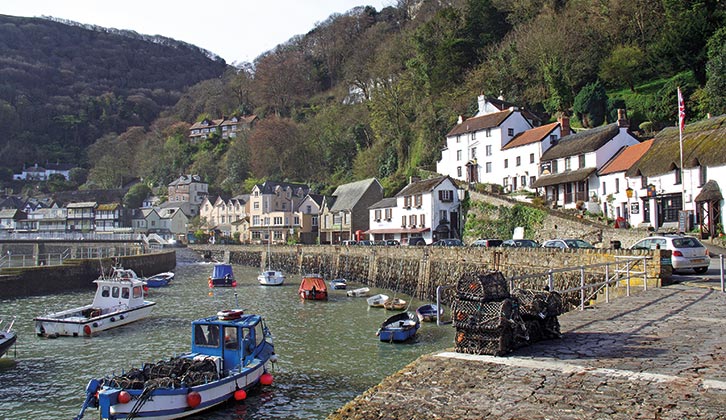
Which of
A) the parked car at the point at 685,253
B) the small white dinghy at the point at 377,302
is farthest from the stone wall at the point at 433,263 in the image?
the small white dinghy at the point at 377,302

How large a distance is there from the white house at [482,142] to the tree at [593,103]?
611 centimetres

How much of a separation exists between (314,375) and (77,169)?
144 m

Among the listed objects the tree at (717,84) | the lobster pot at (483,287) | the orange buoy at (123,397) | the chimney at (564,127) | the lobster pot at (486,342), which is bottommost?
the orange buoy at (123,397)

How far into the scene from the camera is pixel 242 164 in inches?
4660

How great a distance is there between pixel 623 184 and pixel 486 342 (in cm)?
3656

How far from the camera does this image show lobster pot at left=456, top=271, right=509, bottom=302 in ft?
36.0

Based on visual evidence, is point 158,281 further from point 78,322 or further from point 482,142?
point 482,142

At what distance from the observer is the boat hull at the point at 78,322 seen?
25.0 meters

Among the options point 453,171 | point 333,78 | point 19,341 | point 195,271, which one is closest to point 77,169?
point 333,78

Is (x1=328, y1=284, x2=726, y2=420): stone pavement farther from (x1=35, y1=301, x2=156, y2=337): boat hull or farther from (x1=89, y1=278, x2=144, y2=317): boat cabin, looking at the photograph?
(x1=89, y1=278, x2=144, y2=317): boat cabin

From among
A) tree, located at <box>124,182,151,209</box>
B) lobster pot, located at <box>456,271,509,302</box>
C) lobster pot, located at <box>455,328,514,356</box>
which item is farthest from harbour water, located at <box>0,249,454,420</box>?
tree, located at <box>124,182,151,209</box>

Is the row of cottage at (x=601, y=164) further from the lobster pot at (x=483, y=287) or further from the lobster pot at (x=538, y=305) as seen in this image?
the lobster pot at (x=483, y=287)

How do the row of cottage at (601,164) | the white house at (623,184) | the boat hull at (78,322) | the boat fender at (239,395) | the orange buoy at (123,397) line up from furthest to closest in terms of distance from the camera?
the white house at (623,184), the row of cottage at (601,164), the boat hull at (78,322), the boat fender at (239,395), the orange buoy at (123,397)

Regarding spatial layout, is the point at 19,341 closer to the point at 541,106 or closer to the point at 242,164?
the point at 541,106
